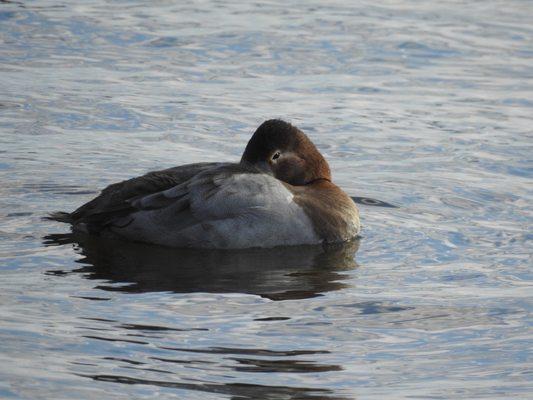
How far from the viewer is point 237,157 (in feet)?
39.6

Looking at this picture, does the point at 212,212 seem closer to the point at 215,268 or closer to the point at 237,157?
the point at 215,268

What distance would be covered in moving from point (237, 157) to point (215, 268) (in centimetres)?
308

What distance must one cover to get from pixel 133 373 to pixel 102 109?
7.28 metres

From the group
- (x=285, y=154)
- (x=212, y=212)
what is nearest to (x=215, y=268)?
(x=212, y=212)

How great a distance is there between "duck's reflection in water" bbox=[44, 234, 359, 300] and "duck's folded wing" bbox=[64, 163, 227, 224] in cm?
18

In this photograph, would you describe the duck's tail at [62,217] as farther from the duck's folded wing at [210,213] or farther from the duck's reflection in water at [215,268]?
the duck's folded wing at [210,213]

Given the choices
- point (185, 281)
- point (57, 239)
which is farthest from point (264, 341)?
point (57, 239)

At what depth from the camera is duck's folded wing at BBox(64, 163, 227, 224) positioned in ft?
31.9

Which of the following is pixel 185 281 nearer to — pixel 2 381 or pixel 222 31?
pixel 2 381

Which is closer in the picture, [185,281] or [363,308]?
[363,308]

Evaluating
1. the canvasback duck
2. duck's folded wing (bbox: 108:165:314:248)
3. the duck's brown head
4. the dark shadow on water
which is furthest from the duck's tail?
the dark shadow on water

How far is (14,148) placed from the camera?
11938 millimetres

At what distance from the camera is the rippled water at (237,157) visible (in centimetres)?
683

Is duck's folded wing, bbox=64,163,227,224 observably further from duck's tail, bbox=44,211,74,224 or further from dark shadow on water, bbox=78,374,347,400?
dark shadow on water, bbox=78,374,347,400
